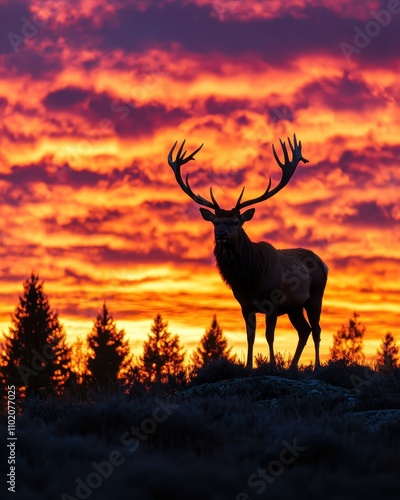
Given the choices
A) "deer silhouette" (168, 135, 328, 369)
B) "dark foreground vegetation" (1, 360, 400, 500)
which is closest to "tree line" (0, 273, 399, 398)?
"deer silhouette" (168, 135, 328, 369)

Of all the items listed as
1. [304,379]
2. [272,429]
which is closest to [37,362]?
[304,379]

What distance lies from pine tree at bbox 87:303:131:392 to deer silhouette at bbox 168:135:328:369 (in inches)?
1085

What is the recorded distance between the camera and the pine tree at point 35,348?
39.1 metres

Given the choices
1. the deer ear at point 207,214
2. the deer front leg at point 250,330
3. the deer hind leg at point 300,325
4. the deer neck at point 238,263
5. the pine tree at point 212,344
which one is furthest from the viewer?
the pine tree at point 212,344

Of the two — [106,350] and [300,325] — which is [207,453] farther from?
[106,350]

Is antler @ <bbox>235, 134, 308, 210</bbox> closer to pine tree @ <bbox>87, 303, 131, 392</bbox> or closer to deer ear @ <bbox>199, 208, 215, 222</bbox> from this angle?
deer ear @ <bbox>199, 208, 215, 222</bbox>

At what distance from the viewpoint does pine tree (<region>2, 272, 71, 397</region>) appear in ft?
128

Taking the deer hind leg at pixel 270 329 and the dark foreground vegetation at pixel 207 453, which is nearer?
the dark foreground vegetation at pixel 207 453

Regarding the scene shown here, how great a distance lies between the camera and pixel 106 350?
1889 inches

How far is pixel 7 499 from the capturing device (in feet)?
23.5

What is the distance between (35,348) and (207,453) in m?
32.8

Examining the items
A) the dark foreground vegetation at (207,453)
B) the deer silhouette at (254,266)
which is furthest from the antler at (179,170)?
the dark foreground vegetation at (207,453)

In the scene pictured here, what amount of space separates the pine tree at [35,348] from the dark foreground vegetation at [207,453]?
28.9m

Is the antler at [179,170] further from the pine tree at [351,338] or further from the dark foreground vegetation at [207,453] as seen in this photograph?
the pine tree at [351,338]
